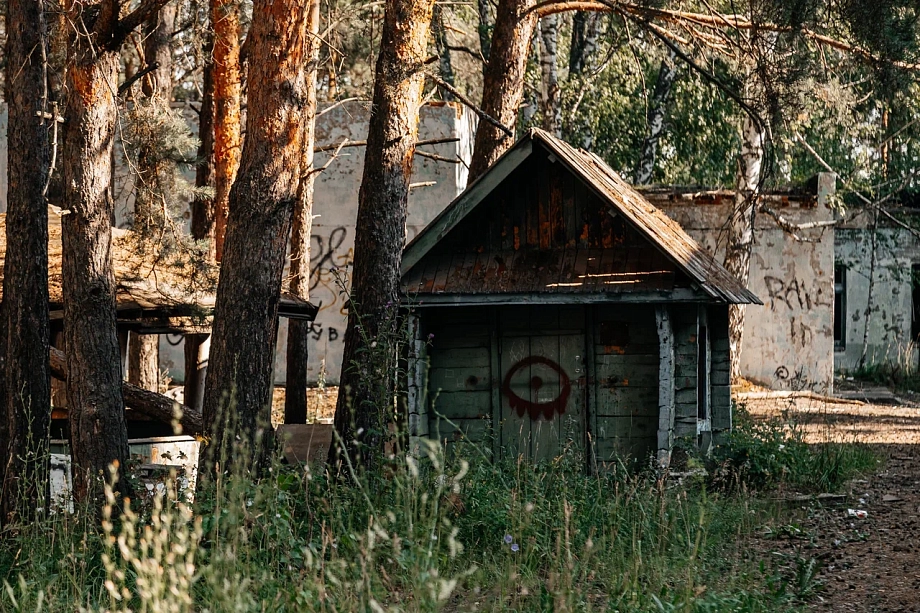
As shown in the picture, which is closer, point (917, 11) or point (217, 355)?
point (217, 355)

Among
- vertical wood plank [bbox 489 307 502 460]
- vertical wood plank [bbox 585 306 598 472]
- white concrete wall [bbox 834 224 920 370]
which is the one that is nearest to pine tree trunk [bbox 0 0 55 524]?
vertical wood plank [bbox 489 307 502 460]

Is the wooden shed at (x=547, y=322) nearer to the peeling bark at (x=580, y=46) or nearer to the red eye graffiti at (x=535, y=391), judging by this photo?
the red eye graffiti at (x=535, y=391)

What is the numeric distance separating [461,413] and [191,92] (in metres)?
21.0

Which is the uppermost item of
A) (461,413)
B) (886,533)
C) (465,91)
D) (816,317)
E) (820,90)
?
(465,91)

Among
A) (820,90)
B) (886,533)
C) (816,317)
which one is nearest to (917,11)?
(820,90)

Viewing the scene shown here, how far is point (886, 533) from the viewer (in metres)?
8.94

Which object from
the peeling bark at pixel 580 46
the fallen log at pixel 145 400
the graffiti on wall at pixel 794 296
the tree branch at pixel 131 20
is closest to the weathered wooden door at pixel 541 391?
the fallen log at pixel 145 400

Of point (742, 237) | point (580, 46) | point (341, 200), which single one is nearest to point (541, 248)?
point (341, 200)

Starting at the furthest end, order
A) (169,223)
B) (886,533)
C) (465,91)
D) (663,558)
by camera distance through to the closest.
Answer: (465,91) < (169,223) < (886,533) < (663,558)

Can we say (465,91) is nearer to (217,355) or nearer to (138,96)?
(138,96)

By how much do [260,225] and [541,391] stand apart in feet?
12.4

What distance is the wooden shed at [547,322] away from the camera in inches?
399

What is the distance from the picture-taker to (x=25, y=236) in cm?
849

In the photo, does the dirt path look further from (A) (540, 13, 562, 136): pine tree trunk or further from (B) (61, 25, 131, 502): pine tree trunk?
(A) (540, 13, 562, 136): pine tree trunk
